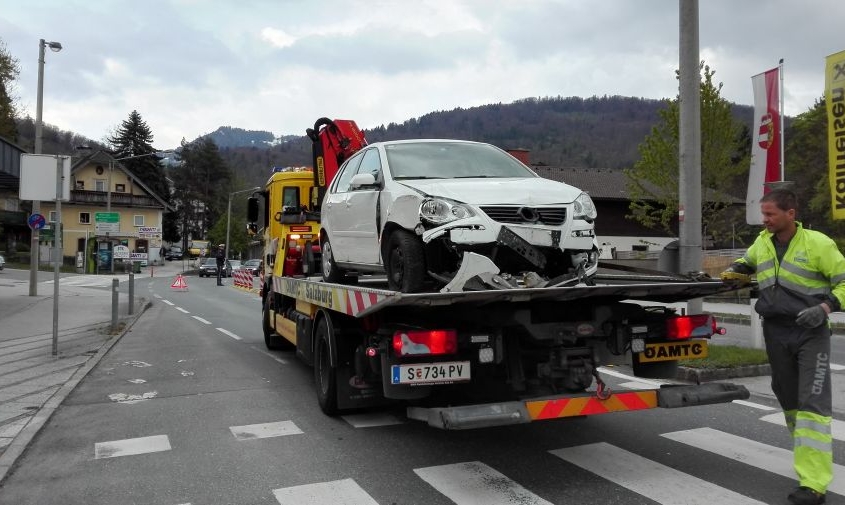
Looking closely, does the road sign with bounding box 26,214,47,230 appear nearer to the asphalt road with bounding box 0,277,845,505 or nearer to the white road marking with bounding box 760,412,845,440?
the asphalt road with bounding box 0,277,845,505

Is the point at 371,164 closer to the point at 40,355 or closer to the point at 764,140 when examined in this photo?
the point at 764,140

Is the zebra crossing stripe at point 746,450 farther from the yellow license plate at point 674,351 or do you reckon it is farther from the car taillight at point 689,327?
the car taillight at point 689,327

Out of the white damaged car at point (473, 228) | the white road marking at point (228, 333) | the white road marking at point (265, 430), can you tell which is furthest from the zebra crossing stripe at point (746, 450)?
the white road marking at point (228, 333)

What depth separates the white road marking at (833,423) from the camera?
236 inches

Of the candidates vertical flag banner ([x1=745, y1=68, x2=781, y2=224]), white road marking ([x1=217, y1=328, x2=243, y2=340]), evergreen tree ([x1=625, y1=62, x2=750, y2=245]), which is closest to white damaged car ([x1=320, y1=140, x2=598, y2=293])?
vertical flag banner ([x1=745, y1=68, x2=781, y2=224])

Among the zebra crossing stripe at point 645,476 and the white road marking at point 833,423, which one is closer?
the zebra crossing stripe at point 645,476

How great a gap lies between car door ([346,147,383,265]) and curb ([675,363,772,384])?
14.1 ft

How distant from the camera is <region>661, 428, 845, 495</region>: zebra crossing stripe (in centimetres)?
494

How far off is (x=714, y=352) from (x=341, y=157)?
6.10 m

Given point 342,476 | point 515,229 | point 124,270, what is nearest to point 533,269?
point 515,229

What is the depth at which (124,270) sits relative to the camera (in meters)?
54.9

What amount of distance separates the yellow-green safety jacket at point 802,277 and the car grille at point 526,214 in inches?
59.9

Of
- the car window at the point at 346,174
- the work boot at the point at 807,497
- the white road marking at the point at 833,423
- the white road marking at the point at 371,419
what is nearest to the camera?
the work boot at the point at 807,497

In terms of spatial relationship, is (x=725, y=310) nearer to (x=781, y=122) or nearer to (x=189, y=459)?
(x=781, y=122)
